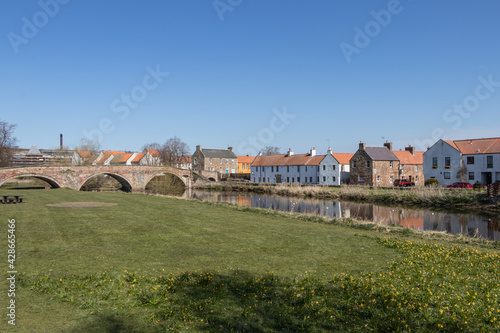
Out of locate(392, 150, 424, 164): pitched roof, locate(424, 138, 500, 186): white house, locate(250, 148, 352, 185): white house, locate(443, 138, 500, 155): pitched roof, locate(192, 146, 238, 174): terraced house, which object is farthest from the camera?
locate(192, 146, 238, 174): terraced house

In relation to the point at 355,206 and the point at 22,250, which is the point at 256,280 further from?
the point at 355,206

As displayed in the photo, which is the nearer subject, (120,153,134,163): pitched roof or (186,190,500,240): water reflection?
(186,190,500,240): water reflection

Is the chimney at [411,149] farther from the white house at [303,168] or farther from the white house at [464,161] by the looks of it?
the white house at [303,168]

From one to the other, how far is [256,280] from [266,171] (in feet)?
264

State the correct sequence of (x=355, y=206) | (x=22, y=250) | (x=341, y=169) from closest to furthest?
1. (x=22, y=250)
2. (x=355, y=206)
3. (x=341, y=169)

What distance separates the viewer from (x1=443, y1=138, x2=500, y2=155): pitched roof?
53875mm

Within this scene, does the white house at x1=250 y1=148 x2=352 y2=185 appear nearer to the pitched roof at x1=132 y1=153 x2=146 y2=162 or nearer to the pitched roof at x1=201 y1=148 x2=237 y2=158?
the pitched roof at x1=201 y1=148 x2=237 y2=158

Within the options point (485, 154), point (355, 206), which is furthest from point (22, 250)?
point (485, 154)

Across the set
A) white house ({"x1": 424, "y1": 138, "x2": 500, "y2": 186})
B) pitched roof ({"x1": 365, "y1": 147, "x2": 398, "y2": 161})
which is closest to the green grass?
white house ({"x1": 424, "y1": 138, "x2": 500, "y2": 186})

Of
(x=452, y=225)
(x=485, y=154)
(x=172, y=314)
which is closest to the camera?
(x=172, y=314)

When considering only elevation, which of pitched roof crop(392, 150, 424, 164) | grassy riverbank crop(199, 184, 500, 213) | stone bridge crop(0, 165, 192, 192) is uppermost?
pitched roof crop(392, 150, 424, 164)

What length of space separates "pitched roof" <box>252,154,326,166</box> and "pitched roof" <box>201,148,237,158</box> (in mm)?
17244

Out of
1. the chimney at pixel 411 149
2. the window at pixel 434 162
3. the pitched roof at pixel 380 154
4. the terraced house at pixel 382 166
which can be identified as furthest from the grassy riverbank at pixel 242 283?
the chimney at pixel 411 149

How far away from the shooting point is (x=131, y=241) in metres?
13.3
